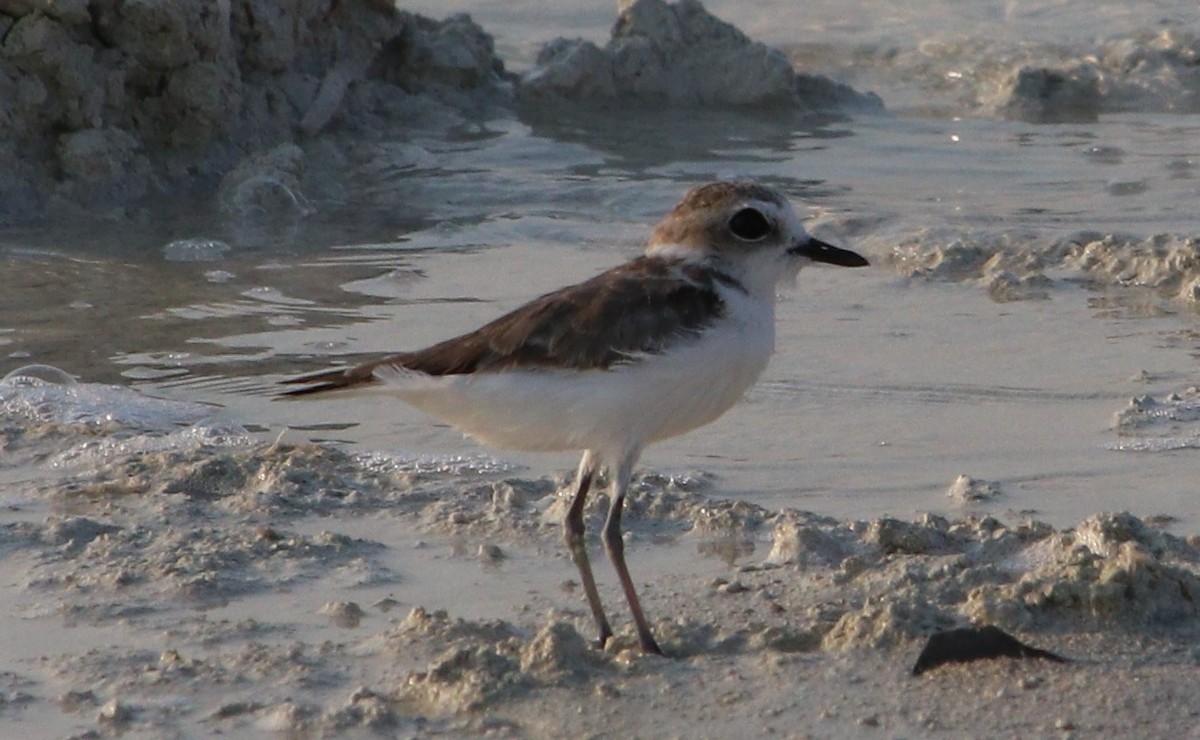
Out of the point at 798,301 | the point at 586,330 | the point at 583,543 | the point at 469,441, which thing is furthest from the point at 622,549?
the point at 798,301

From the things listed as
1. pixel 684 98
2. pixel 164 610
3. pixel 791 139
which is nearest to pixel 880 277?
pixel 791 139

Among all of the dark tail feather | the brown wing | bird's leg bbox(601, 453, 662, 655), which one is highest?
the brown wing

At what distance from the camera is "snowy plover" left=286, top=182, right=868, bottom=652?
13.9 feet

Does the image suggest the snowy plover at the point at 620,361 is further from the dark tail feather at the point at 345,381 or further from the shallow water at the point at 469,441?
the shallow water at the point at 469,441

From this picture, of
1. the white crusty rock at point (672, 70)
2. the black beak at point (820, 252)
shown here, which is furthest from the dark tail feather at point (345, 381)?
the white crusty rock at point (672, 70)

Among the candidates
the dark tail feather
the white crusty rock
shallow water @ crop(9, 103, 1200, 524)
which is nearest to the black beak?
→ shallow water @ crop(9, 103, 1200, 524)

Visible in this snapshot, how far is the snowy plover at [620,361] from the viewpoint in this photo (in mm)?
4238

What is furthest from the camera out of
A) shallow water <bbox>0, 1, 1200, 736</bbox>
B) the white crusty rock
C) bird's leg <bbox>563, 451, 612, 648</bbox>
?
the white crusty rock

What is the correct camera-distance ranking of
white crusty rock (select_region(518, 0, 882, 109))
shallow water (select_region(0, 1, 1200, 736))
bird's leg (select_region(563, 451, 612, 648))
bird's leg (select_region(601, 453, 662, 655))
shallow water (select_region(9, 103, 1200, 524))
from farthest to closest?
white crusty rock (select_region(518, 0, 882, 109)) → shallow water (select_region(9, 103, 1200, 524)) → shallow water (select_region(0, 1, 1200, 736)) → bird's leg (select_region(563, 451, 612, 648)) → bird's leg (select_region(601, 453, 662, 655))

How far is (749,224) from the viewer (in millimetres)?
4547

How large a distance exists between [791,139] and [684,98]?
0.81 m

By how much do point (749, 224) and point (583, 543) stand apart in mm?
892

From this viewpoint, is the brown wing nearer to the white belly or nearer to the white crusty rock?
the white belly

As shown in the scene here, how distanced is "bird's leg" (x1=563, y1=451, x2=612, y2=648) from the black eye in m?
0.67
